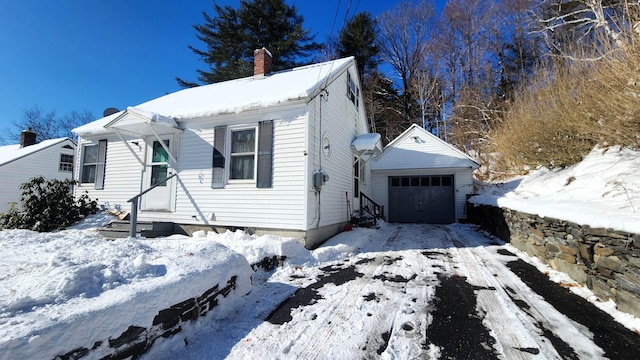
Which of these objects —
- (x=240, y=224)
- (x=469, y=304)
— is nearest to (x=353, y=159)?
(x=240, y=224)

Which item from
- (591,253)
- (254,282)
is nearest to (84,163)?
(254,282)

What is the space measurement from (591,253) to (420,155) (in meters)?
10.3

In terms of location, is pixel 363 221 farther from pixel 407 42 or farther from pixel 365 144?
pixel 407 42

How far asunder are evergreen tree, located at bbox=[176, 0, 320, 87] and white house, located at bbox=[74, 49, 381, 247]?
11.3 m

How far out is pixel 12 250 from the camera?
3.26m

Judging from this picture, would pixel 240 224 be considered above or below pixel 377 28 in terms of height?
below

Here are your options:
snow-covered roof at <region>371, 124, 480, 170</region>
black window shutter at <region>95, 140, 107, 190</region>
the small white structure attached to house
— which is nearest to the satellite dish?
black window shutter at <region>95, 140, 107, 190</region>

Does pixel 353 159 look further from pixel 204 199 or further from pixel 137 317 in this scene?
pixel 137 317

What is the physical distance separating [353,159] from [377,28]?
55.1ft

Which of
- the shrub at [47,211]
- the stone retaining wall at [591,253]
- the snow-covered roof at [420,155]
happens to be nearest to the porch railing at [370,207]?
the snow-covered roof at [420,155]

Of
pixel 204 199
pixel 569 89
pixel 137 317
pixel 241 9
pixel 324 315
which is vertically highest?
pixel 241 9

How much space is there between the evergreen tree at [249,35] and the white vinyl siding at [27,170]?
34.9 ft

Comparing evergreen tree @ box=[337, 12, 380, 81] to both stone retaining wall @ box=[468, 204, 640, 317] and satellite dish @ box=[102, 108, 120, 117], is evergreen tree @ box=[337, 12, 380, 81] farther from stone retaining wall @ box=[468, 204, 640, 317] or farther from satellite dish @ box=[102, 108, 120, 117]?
stone retaining wall @ box=[468, 204, 640, 317]

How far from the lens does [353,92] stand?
11.0 m
